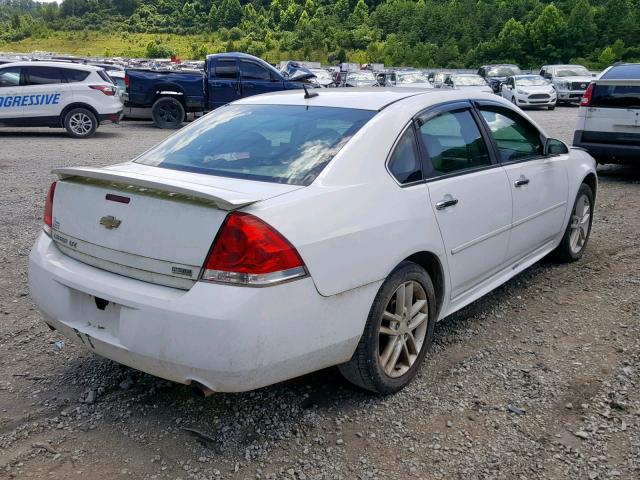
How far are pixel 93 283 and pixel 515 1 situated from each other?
281ft

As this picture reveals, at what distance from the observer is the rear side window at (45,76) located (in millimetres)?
14859

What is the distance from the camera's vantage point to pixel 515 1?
79000mm

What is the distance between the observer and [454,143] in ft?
13.1

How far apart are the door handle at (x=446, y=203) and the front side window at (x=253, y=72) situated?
1473 cm

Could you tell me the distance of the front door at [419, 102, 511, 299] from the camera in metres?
3.69

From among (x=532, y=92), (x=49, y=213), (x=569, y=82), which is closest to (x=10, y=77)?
(x=49, y=213)

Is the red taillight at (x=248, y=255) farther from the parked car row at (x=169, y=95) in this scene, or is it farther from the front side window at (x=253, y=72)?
the front side window at (x=253, y=72)

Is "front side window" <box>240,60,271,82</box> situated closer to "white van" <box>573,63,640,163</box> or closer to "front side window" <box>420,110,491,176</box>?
"white van" <box>573,63,640,163</box>

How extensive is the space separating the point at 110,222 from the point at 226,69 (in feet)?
50.5

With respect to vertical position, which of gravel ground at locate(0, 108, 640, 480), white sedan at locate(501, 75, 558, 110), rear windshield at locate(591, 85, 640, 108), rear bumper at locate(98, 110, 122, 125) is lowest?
white sedan at locate(501, 75, 558, 110)

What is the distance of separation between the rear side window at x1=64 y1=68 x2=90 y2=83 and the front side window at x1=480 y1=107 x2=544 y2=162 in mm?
12915

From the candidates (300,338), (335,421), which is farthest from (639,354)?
(300,338)

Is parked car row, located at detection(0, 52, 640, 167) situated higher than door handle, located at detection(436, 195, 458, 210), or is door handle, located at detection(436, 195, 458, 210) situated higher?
door handle, located at detection(436, 195, 458, 210)

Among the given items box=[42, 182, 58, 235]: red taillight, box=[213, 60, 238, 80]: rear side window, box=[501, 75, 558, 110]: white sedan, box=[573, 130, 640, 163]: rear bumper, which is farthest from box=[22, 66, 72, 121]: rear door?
box=[501, 75, 558, 110]: white sedan
